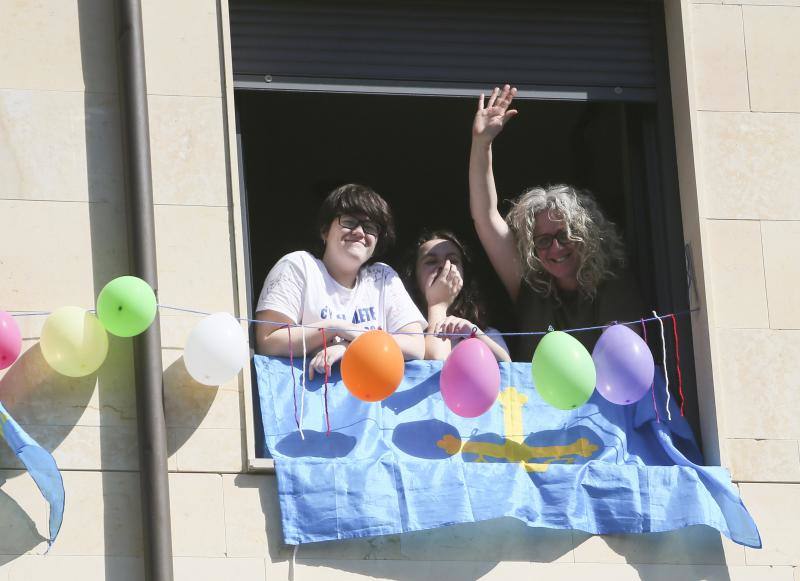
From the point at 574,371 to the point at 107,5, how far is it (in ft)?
9.55

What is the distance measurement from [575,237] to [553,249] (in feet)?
0.46

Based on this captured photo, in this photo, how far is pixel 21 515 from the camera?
7977 millimetres

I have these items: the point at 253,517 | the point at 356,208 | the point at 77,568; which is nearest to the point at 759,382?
the point at 356,208

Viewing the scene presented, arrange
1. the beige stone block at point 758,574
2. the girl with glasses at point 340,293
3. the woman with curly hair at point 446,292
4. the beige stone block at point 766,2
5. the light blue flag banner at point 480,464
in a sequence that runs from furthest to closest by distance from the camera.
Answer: the beige stone block at point 766,2 < the woman with curly hair at point 446,292 < the girl with glasses at point 340,293 < the beige stone block at point 758,574 < the light blue flag banner at point 480,464

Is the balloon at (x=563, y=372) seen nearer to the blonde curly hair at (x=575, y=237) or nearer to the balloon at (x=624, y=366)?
the balloon at (x=624, y=366)

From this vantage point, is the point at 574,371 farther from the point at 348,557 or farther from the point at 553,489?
the point at 348,557

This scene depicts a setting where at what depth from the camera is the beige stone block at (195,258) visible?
853 centimetres

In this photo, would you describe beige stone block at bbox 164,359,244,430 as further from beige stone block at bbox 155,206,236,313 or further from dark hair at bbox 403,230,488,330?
dark hair at bbox 403,230,488,330

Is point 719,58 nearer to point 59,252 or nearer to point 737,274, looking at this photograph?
point 737,274

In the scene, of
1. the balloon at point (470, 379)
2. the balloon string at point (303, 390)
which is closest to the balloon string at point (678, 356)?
the balloon at point (470, 379)

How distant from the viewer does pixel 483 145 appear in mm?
9281

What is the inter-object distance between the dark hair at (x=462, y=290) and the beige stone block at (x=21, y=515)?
248cm

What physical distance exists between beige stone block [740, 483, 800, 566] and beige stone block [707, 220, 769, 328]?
847 mm

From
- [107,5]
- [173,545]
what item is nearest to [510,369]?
[173,545]
